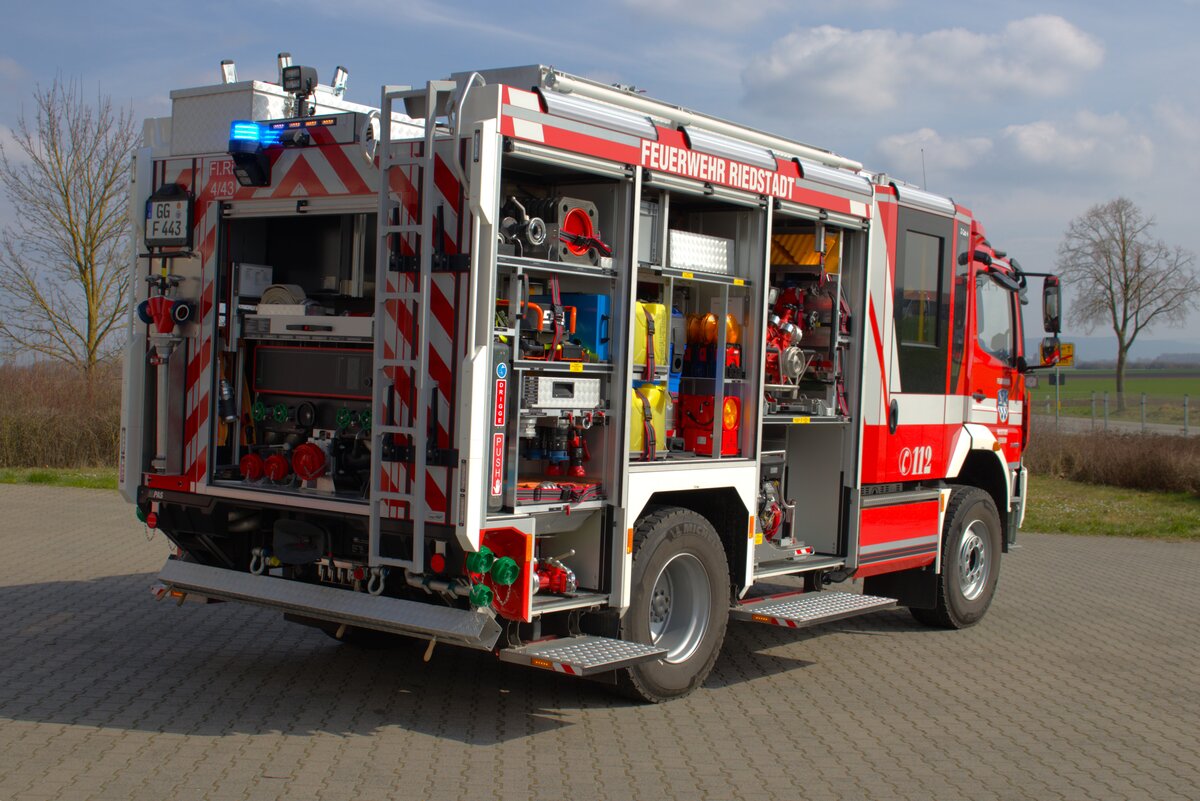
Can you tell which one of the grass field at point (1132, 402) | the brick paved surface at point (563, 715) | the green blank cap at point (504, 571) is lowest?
the brick paved surface at point (563, 715)

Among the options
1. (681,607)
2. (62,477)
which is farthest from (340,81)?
(62,477)

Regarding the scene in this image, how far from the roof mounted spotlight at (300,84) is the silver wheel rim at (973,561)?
19.3 feet

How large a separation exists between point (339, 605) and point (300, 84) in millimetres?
2786

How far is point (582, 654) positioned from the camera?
6324 mm

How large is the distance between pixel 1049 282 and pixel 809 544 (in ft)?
10.7

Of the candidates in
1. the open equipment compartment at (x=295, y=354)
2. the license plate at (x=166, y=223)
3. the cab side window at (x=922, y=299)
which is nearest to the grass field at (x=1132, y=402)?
the cab side window at (x=922, y=299)

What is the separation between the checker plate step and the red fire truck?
17 mm

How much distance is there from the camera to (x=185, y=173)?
714 cm

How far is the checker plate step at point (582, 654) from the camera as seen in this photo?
6.12m

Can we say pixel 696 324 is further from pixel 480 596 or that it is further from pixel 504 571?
pixel 480 596

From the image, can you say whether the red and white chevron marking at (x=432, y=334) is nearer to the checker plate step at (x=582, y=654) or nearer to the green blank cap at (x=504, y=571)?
the green blank cap at (x=504, y=571)

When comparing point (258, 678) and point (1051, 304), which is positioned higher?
point (1051, 304)

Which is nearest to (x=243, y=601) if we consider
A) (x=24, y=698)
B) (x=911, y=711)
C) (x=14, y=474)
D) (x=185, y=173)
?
(x=24, y=698)

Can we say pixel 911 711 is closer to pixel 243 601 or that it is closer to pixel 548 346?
pixel 548 346
